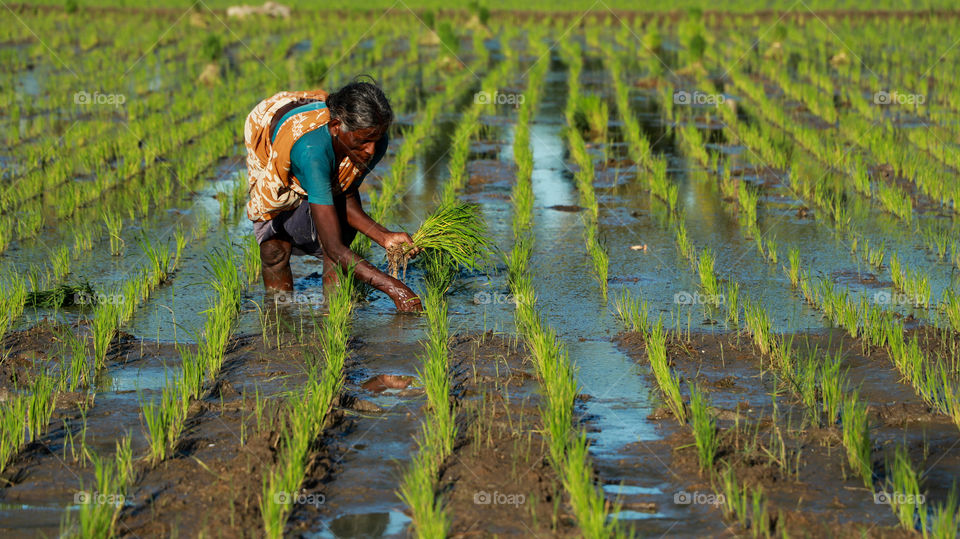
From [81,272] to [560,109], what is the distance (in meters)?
6.94

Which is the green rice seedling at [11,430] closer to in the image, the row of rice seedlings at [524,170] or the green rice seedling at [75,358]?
the green rice seedling at [75,358]

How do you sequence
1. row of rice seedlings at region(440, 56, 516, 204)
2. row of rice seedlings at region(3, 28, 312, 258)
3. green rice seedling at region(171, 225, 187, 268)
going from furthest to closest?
row of rice seedlings at region(440, 56, 516, 204) → row of rice seedlings at region(3, 28, 312, 258) → green rice seedling at region(171, 225, 187, 268)

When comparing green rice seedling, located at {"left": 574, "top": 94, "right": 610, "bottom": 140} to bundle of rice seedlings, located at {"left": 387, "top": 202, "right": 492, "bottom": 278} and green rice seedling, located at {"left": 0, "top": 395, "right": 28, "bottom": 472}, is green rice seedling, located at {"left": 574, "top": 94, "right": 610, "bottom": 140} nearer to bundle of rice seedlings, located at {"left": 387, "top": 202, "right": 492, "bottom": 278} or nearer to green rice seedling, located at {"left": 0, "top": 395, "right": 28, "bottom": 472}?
bundle of rice seedlings, located at {"left": 387, "top": 202, "right": 492, "bottom": 278}

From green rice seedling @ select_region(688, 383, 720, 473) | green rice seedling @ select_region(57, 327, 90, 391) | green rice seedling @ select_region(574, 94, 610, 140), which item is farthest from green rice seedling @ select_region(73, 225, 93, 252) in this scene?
green rice seedling @ select_region(574, 94, 610, 140)

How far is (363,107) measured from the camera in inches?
161

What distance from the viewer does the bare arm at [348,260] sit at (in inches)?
172

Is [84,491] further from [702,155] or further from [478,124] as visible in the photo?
[478,124]

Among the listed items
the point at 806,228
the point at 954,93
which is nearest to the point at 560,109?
the point at 954,93

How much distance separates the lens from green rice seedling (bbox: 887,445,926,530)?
2.73 metres

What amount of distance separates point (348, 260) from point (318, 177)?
353 mm

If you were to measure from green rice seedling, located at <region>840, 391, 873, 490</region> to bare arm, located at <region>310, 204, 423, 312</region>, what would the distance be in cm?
190

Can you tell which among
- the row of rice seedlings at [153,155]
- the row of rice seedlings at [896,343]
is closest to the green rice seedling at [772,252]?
the row of rice seedlings at [896,343]

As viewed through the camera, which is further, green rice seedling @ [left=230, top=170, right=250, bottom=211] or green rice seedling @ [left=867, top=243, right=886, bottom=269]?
green rice seedling @ [left=230, top=170, right=250, bottom=211]

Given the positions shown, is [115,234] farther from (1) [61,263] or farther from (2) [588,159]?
(2) [588,159]
